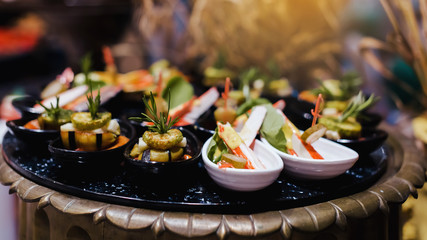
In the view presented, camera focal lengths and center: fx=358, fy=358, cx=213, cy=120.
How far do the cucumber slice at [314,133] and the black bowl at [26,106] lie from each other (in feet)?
4.59

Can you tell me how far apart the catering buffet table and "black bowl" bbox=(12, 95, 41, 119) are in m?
0.42

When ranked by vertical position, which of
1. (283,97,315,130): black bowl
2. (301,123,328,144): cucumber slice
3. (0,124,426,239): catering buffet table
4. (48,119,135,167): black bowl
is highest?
(301,123,328,144): cucumber slice

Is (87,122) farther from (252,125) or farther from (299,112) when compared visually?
(299,112)

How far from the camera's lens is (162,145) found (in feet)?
4.56

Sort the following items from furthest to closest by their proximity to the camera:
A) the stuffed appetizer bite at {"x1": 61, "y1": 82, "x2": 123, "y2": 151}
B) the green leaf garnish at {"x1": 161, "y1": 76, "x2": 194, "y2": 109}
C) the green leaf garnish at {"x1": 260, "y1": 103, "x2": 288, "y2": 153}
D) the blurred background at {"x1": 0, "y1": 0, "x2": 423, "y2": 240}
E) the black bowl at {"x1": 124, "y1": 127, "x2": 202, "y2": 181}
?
the blurred background at {"x1": 0, "y1": 0, "x2": 423, "y2": 240}, the green leaf garnish at {"x1": 161, "y1": 76, "x2": 194, "y2": 109}, the green leaf garnish at {"x1": 260, "y1": 103, "x2": 288, "y2": 153}, the stuffed appetizer bite at {"x1": 61, "y1": 82, "x2": 123, "y2": 151}, the black bowl at {"x1": 124, "y1": 127, "x2": 202, "y2": 181}

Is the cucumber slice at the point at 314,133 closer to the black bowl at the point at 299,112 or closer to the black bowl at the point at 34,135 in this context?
the black bowl at the point at 299,112

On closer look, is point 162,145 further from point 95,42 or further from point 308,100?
point 95,42

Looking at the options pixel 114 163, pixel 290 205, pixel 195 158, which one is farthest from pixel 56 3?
pixel 290 205

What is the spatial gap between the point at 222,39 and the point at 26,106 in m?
2.03

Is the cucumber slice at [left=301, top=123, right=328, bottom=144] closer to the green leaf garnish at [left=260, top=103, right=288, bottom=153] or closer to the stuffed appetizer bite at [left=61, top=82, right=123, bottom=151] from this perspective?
the green leaf garnish at [left=260, top=103, right=288, bottom=153]

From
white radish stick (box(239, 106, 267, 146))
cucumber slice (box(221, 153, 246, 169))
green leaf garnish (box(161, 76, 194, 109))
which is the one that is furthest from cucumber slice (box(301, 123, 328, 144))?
green leaf garnish (box(161, 76, 194, 109))

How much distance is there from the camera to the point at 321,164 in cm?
141

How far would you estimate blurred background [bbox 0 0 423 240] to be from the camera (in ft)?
10.7

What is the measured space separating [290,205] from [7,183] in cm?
120
